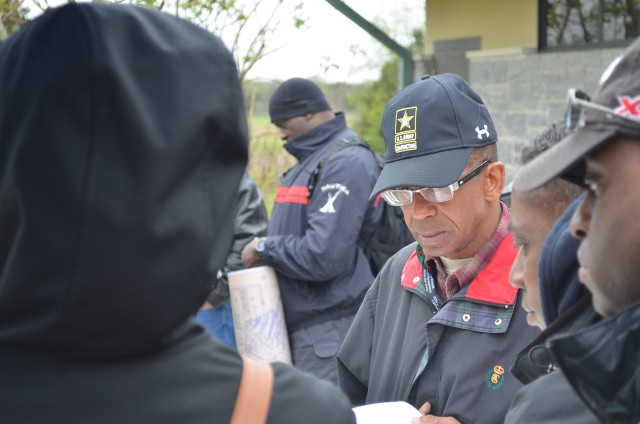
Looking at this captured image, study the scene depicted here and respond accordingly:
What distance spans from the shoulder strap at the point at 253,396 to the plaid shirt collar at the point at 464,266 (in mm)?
1237

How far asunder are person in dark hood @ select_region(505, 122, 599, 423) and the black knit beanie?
9.82ft

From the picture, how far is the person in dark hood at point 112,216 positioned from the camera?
1.08 m

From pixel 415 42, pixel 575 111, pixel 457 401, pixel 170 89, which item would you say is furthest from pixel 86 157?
pixel 415 42

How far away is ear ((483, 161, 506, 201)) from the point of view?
8.27 ft

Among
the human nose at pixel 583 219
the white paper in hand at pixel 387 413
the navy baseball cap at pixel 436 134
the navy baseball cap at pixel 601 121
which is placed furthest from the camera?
the navy baseball cap at pixel 436 134

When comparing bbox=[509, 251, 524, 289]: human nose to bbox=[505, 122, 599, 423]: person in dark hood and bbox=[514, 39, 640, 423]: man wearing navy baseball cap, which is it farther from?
bbox=[514, 39, 640, 423]: man wearing navy baseball cap

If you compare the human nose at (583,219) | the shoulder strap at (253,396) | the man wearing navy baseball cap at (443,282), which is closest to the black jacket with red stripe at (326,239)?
the man wearing navy baseball cap at (443,282)

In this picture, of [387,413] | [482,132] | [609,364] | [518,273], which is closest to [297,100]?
[482,132]

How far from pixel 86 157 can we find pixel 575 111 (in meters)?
0.78

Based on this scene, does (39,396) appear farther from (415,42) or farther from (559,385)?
(415,42)

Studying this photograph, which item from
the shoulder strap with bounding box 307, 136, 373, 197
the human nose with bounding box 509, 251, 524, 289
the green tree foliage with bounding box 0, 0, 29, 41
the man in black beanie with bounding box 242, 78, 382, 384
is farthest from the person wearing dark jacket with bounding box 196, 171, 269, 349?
the human nose with bounding box 509, 251, 524, 289

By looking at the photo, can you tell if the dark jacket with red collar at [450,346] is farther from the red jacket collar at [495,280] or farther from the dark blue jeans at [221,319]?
the dark blue jeans at [221,319]

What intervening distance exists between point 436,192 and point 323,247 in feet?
5.36

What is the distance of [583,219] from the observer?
1.36m
